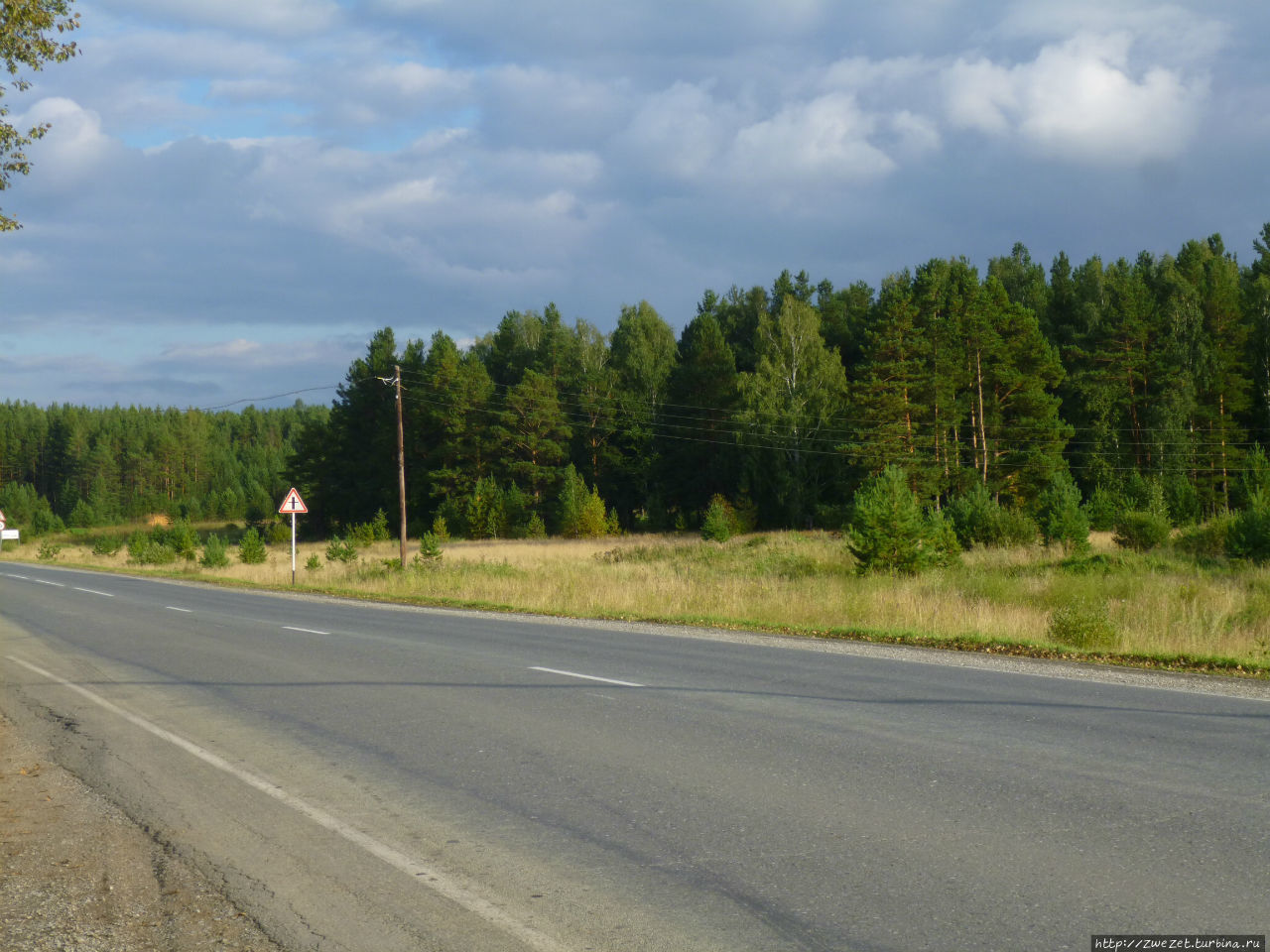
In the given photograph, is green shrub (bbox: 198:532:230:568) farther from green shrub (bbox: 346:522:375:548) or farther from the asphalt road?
the asphalt road

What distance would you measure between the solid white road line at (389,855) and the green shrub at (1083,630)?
11.5m

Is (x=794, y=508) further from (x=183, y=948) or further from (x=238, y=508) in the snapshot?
(x=238, y=508)

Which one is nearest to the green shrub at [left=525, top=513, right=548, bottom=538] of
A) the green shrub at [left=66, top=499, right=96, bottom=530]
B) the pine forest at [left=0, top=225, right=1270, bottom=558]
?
the pine forest at [left=0, top=225, right=1270, bottom=558]

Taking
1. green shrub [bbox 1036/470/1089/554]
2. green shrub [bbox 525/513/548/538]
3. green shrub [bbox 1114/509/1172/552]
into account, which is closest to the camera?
green shrub [bbox 1036/470/1089/554]

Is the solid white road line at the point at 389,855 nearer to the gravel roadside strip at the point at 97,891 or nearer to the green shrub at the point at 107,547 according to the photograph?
the gravel roadside strip at the point at 97,891

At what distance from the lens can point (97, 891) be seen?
548 centimetres

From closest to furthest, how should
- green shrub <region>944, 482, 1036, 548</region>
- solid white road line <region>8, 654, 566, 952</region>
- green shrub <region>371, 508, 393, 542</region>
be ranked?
solid white road line <region>8, 654, 566, 952</region> < green shrub <region>944, 482, 1036, 548</region> < green shrub <region>371, 508, 393, 542</region>

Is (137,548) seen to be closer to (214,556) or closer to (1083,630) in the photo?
(214,556)

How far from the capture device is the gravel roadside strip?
477 cm

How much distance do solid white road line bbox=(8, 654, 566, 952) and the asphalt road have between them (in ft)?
0.07

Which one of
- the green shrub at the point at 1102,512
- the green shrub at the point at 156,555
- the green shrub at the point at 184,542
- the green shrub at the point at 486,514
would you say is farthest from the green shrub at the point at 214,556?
the green shrub at the point at 1102,512

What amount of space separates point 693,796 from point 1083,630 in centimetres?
1064

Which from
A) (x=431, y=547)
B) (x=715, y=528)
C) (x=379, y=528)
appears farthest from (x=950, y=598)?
(x=379, y=528)

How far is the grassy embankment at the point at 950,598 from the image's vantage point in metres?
15.1
